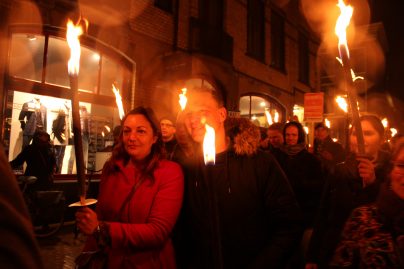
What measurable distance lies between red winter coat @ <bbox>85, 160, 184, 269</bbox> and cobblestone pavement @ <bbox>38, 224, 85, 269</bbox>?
156 inches

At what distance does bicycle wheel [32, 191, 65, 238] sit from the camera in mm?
7414

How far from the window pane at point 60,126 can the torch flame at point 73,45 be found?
7076 millimetres

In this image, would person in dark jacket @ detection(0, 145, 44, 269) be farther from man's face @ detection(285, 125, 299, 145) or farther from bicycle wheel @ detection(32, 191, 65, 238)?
bicycle wheel @ detection(32, 191, 65, 238)

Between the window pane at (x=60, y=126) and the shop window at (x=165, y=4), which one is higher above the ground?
the shop window at (x=165, y=4)

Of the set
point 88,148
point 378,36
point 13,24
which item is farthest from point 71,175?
point 378,36

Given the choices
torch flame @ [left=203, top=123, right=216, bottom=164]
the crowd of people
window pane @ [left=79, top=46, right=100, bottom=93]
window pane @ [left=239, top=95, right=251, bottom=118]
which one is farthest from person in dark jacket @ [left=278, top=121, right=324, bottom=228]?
window pane @ [left=239, top=95, right=251, bottom=118]

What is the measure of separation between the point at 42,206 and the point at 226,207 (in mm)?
6248

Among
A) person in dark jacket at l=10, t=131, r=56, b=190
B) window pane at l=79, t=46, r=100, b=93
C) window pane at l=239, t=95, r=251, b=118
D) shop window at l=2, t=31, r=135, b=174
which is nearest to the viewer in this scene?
person in dark jacket at l=10, t=131, r=56, b=190

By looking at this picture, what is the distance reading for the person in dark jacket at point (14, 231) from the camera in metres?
0.73

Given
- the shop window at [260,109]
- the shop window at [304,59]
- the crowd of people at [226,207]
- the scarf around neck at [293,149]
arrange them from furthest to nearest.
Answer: the shop window at [304,59]
the shop window at [260,109]
the scarf around neck at [293,149]
the crowd of people at [226,207]

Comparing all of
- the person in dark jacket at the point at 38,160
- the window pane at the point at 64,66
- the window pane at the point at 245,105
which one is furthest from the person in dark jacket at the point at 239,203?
the window pane at the point at 245,105

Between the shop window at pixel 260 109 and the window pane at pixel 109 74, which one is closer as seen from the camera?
the window pane at pixel 109 74

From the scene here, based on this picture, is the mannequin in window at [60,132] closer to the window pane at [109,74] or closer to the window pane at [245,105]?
the window pane at [109,74]

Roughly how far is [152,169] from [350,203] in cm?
173
